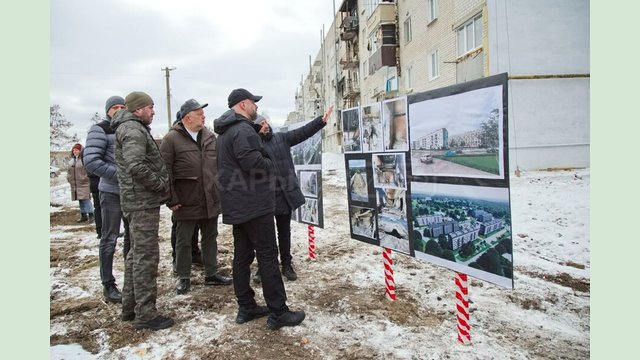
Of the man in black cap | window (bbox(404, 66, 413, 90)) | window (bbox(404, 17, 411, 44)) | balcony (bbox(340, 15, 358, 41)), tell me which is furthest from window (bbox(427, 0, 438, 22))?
the man in black cap

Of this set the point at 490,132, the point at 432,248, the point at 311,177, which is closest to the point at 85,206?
the point at 311,177

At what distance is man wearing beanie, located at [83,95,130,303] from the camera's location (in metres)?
3.58

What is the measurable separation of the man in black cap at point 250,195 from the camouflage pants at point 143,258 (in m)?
0.65

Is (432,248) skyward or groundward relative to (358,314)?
skyward

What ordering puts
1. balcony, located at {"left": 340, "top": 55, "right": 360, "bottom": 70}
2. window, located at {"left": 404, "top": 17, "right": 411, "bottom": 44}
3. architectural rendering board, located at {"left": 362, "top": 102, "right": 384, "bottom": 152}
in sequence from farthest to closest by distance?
balcony, located at {"left": 340, "top": 55, "right": 360, "bottom": 70}
window, located at {"left": 404, "top": 17, "right": 411, "bottom": 44}
architectural rendering board, located at {"left": 362, "top": 102, "right": 384, "bottom": 152}

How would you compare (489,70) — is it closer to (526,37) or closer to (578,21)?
(526,37)

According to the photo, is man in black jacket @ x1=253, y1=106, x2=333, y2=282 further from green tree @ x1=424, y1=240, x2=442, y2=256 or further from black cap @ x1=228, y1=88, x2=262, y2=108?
green tree @ x1=424, y1=240, x2=442, y2=256

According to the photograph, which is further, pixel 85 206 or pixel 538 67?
pixel 538 67

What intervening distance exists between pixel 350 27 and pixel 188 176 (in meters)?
27.5

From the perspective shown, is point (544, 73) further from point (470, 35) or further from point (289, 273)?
point (289, 273)

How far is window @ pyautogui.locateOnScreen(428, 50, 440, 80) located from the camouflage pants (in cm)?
1455

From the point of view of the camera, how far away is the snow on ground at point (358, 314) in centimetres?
282

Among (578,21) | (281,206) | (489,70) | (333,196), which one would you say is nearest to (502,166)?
(281,206)

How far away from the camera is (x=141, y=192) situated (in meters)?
3.13
